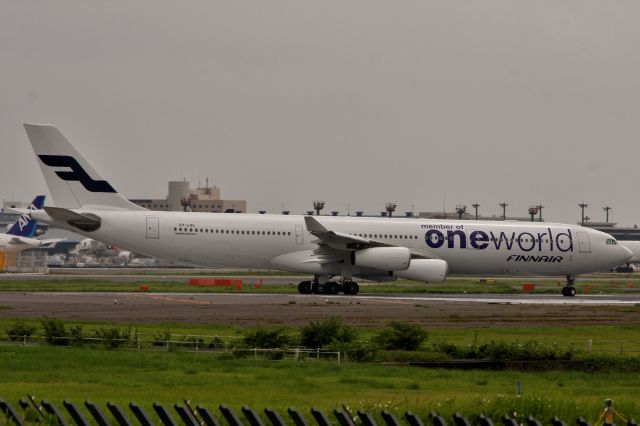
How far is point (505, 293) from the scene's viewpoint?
69.2 metres

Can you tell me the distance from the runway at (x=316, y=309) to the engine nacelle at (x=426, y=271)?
3.73ft

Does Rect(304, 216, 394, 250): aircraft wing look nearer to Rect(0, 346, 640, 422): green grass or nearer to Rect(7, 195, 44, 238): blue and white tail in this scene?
Rect(0, 346, 640, 422): green grass

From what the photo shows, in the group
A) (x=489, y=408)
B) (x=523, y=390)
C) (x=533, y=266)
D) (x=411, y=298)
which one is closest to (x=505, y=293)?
(x=533, y=266)

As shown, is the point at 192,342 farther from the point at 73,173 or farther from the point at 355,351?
the point at 73,173

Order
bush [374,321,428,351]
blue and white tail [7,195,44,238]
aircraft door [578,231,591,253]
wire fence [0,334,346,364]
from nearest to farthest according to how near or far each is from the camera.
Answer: wire fence [0,334,346,364] → bush [374,321,428,351] → aircraft door [578,231,591,253] → blue and white tail [7,195,44,238]

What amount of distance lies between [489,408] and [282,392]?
18.5 ft

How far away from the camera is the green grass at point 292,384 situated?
66.2ft

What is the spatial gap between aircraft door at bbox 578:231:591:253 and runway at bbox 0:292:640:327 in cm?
444

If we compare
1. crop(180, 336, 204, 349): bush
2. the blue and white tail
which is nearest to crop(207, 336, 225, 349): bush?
crop(180, 336, 204, 349): bush

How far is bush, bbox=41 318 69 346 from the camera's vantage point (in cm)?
3312

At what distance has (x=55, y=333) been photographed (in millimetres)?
33625

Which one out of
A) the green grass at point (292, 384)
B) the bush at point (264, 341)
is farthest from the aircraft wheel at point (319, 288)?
the green grass at point (292, 384)

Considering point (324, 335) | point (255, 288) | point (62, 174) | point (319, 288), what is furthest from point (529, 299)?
point (324, 335)

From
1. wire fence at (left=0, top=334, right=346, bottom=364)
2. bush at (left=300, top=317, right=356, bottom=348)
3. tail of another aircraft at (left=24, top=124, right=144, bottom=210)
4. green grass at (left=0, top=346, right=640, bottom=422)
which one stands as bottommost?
green grass at (left=0, top=346, right=640, bottom=422)
